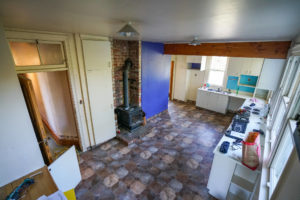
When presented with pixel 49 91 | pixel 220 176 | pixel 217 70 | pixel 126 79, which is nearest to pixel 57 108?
pixel 49 91

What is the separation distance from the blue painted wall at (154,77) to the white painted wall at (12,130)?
113 inches

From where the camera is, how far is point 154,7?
0.90 meters

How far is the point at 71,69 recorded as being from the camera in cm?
267

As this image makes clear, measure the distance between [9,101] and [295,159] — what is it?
2.54m

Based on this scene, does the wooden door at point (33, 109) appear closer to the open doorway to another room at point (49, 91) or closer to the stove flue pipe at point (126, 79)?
the open doorway to another room at point (49, 91)

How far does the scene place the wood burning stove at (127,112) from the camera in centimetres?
365

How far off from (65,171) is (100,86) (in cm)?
175

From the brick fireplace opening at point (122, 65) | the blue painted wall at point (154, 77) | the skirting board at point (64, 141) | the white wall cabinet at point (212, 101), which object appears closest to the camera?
the skirting board at point (64, 141)

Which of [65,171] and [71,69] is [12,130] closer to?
[65,171]

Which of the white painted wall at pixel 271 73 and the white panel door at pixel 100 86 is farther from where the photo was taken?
the white painted wall at pixel 271 73

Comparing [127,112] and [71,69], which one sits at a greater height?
[71,69]

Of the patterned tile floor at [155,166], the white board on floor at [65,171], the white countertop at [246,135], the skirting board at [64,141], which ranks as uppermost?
the white countertop at [246,135]

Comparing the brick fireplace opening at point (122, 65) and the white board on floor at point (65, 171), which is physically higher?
the brick fireplace opening at point (122, 65)

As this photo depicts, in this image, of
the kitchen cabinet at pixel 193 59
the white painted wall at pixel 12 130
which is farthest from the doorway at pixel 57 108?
the kitchen cabinet at pixel 193 59
